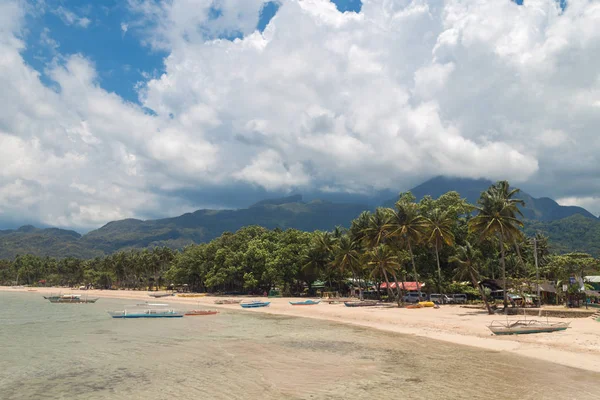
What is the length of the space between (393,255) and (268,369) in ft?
116

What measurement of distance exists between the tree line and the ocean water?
63.6ft

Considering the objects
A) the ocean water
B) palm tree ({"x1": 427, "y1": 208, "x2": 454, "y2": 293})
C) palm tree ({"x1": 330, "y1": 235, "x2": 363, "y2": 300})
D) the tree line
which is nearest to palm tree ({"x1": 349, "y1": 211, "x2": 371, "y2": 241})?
the tree line

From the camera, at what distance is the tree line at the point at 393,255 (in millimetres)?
40250

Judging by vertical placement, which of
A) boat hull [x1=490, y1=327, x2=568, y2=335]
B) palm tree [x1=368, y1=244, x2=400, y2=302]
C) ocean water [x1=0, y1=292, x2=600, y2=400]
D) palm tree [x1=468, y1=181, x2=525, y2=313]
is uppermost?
palm tree [x1=468, y1=181, x2=525, y2=313]

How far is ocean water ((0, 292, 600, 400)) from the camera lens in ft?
49.8

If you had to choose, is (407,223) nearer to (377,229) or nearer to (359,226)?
(377,229)

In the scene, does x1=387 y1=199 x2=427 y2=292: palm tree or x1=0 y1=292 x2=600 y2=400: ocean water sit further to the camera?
x1=387 y1=199 x2=427 y2=292: palm tree

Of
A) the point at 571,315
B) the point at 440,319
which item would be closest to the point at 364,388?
the point at 440,319

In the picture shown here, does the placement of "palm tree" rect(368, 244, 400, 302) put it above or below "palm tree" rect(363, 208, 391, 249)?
below

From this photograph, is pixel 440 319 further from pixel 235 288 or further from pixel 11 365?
pixel 235 288

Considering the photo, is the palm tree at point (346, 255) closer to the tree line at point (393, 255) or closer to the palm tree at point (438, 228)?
the tree line at point (393, 255)

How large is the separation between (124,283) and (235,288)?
2334 inches

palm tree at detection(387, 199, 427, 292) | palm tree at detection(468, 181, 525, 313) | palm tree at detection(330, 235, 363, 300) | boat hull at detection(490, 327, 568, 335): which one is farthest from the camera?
palm tree at detection(330, 235, 363, 300)

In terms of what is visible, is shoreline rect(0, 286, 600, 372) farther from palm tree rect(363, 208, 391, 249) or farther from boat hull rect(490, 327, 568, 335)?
palm tree rect(363, 208, 391, 249)
